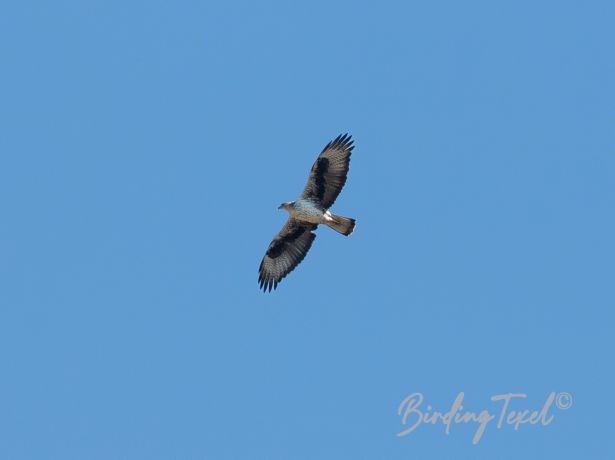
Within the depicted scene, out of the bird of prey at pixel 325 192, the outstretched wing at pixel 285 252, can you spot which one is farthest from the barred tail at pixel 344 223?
the outstretched wing at pixel 285 252

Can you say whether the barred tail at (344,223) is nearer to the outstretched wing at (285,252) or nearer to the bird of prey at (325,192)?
the bird of prey at (325,192)

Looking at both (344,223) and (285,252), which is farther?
(285,252)

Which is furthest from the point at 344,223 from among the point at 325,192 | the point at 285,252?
the point at 285,252

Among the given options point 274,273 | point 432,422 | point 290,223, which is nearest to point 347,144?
point 290,223

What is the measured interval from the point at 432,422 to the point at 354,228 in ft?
11.3

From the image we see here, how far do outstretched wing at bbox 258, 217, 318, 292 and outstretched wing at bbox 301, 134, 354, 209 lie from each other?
739 millimetres

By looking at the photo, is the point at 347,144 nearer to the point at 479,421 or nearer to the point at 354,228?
the point at 354,228

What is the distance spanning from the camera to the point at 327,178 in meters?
14.4

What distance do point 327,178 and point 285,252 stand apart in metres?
1.88

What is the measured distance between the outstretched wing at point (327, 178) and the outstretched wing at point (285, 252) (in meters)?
0.74

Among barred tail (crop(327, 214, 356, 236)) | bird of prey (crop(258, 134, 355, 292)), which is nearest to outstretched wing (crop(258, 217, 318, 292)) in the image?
bird of prey (crop(258, 134, 355, 292))

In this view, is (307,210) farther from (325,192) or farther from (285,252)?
(285,252)

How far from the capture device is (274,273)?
51.6 ft

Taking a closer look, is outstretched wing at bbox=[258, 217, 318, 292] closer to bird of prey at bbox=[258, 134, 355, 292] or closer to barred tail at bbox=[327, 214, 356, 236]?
bird of prey at bbox=[258, 134, 355, 292]
